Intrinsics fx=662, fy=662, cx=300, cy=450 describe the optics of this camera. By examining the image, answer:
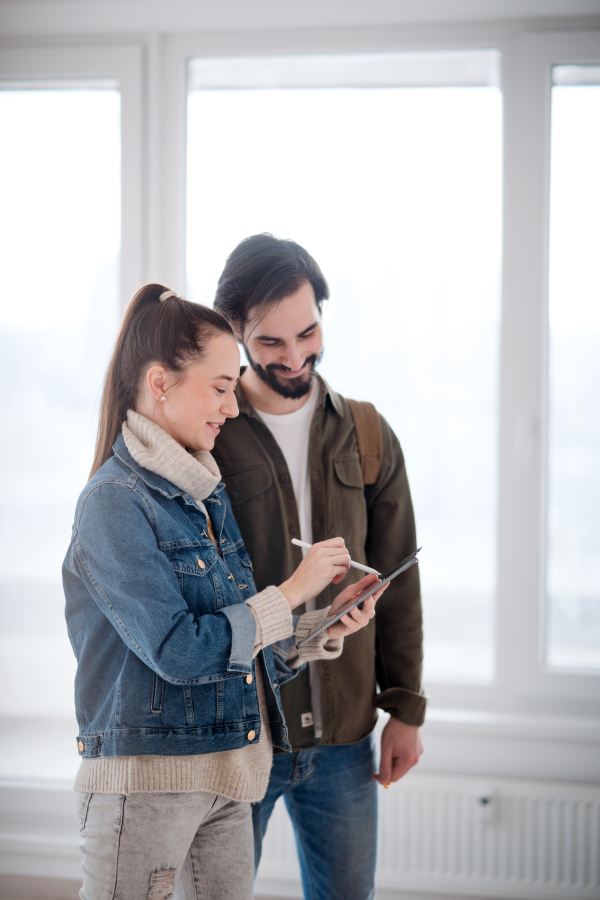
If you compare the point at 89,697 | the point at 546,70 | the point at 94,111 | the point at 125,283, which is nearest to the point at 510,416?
the point at 546,70

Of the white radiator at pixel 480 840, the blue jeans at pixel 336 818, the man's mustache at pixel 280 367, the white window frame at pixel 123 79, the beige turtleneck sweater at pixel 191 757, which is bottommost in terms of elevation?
the white radiator at pixel 480 840

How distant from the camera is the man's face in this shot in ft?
3.90

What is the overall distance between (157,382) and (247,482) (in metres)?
0.30

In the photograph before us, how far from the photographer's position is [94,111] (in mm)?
2125

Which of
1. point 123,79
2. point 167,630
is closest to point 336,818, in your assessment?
point 167,630

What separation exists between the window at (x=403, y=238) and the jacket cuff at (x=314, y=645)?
3.35 feet

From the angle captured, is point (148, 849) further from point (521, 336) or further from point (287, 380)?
point (521, 336)

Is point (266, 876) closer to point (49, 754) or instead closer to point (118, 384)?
point (49, 754)

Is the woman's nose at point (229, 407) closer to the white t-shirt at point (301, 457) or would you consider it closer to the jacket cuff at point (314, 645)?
the white t-shirt at point (301, 457)

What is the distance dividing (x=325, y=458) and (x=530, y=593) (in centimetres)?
108

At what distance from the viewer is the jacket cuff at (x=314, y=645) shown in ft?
3.68

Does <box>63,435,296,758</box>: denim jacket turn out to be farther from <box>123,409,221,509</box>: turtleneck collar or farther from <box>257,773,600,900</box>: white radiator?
<box>257,773,600,900</box>: white radiator

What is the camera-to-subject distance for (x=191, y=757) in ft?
3.08

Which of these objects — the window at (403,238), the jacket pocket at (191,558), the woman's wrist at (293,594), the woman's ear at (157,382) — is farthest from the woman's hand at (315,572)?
the window at (403,238)
